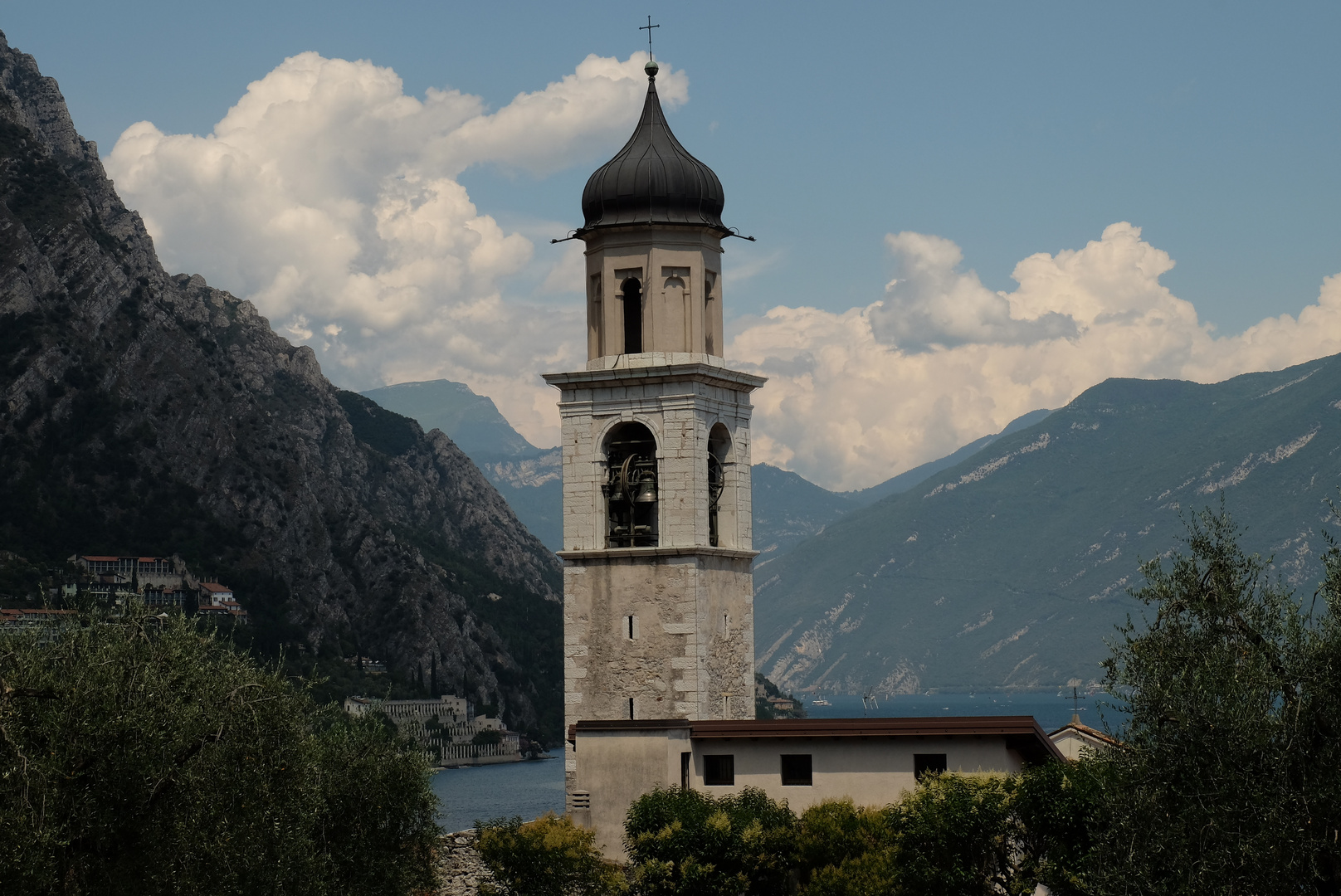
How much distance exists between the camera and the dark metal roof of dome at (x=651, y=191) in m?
44.2

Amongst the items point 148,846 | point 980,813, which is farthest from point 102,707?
point 980,813

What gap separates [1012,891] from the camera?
35.2 meters

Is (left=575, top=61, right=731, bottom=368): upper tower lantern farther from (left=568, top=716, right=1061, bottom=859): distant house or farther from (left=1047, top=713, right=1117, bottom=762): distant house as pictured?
(left=1047, top=713, right=1117, bottom=762): distant house

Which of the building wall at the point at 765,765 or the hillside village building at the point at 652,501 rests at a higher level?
the hillside village building at the point at 652,501

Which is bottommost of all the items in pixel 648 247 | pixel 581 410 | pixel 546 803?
pixel 546 803

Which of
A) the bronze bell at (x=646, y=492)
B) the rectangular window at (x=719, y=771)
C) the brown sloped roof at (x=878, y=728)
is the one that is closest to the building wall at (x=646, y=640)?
the bronze bell at (x=646, y=492)

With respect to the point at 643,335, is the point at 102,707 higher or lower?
lower

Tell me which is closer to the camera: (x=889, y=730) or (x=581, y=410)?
(x=889, y=730)

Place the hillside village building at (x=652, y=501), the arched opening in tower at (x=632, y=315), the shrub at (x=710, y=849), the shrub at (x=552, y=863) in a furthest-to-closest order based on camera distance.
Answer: the arched opening in tower at (x=632, y=315), the hillside village building at (x=652, y=501), the shrub at (x=552, y=863), the shrub at (x=710, y=849)

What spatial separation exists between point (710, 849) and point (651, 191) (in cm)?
1679

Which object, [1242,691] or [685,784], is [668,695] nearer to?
[685,784]

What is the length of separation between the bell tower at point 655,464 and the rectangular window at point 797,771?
3.60 metres

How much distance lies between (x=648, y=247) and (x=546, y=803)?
464 feet

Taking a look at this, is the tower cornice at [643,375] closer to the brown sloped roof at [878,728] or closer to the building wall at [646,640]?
the building wall at [646,640]
